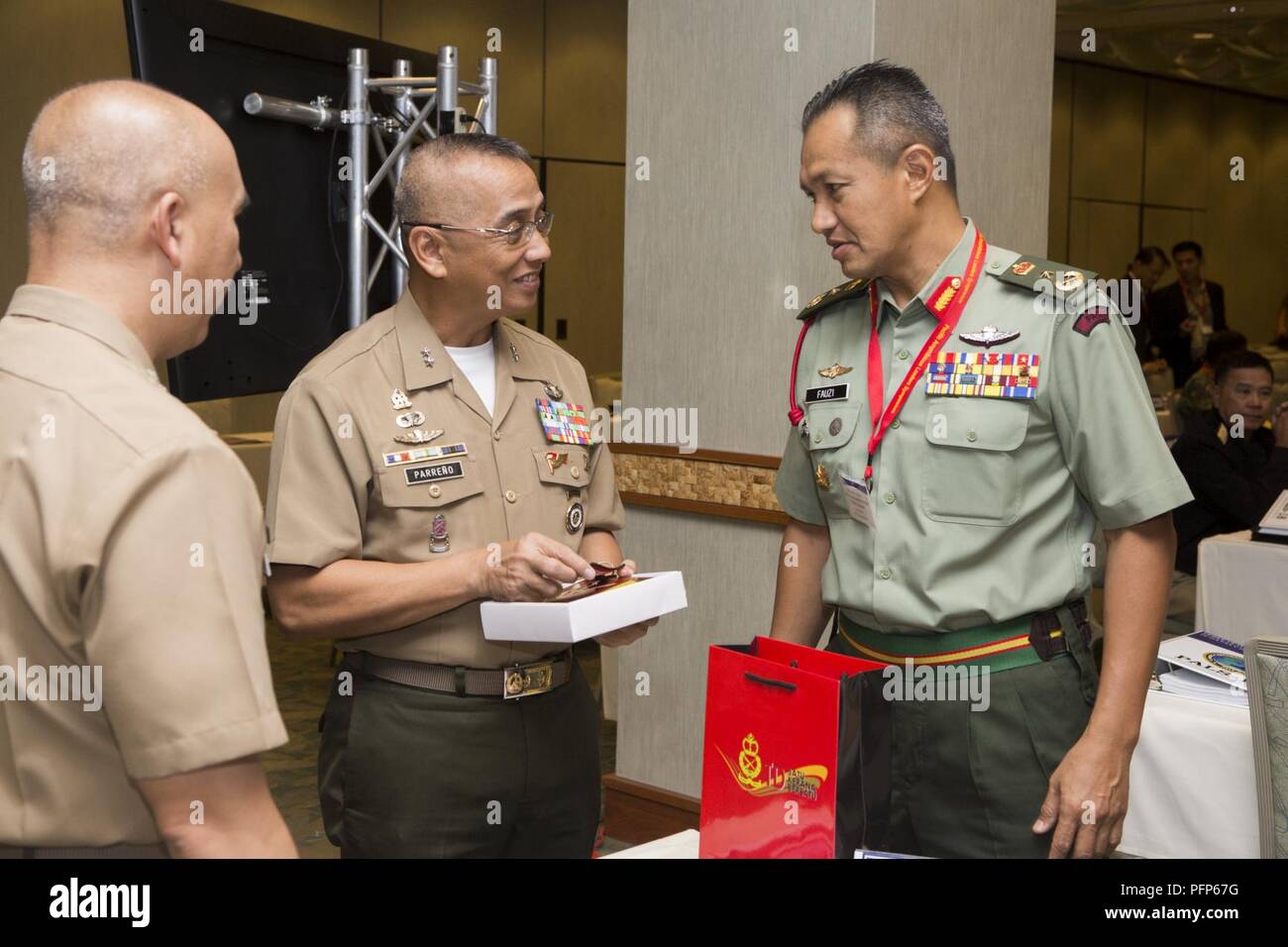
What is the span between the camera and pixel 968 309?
1918mm

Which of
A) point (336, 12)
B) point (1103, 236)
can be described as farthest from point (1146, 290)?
point (336, 12)

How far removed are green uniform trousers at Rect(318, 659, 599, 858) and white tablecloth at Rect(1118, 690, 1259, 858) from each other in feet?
4.16

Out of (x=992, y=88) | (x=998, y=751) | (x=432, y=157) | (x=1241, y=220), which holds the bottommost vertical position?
(x=998, y=751)

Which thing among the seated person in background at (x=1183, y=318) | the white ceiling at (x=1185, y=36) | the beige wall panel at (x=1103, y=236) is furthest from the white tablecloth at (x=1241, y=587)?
the beige wall panel at (x=1103, y=236)

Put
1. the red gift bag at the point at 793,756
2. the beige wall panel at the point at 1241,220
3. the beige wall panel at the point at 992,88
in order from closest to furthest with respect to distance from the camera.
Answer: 1. the red gift bag at the point at 793,756
2. the beige wall panel at the point at 992,88
3. the beige wall panel at the point at 1241,220

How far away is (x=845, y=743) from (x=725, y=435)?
217 cm

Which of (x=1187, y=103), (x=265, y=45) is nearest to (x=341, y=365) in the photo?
(x=265, y=45)

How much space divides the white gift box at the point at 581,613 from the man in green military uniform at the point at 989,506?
29 centimetres

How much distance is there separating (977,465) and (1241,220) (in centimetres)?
1411

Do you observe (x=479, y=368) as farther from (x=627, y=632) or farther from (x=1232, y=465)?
(x=1232, y=465)

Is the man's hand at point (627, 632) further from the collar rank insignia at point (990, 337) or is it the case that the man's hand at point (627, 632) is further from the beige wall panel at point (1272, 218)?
the beige wall panel at point (1272, 218)

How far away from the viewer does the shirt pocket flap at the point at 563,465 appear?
210cm

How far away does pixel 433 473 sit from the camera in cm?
198
